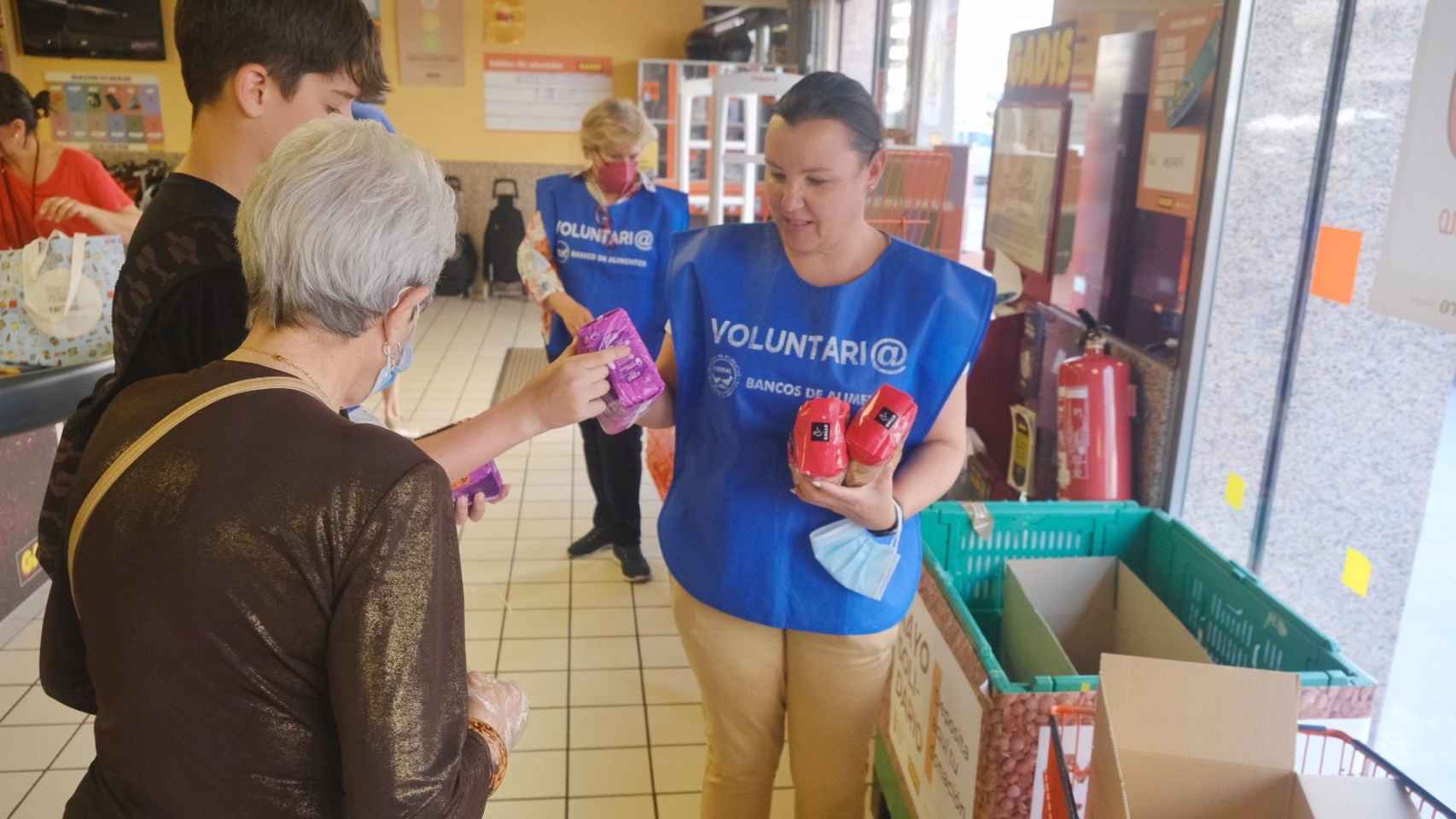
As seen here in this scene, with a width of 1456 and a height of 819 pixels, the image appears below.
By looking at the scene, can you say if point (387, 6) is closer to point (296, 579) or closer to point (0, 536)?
point (0, 536)

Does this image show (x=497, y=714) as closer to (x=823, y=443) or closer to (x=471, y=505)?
(x=471, y=505)

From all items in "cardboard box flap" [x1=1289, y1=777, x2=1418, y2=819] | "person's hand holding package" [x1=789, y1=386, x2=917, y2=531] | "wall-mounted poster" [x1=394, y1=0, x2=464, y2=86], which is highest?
"wall-mounted poster" [x1=394, y1=0, x2=464, y2=86]

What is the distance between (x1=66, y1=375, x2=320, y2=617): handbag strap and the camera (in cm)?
99

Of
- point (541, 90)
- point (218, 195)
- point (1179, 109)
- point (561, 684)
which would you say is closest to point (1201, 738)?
point (218, 195)

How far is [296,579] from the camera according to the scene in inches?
38.1

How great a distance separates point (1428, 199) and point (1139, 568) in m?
0.99

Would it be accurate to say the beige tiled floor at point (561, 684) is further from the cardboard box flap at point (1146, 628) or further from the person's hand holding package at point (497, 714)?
the person's hand holding package at point (497, 714)

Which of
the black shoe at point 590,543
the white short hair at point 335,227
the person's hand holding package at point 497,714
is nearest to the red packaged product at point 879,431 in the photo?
the person's hand holding package at point 497,714

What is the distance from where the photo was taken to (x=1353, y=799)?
1.21 meters

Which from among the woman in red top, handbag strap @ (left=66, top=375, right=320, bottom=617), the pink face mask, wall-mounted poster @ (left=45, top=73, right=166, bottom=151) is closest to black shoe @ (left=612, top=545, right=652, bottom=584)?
the pink face mask

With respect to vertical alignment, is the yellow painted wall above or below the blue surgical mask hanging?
above

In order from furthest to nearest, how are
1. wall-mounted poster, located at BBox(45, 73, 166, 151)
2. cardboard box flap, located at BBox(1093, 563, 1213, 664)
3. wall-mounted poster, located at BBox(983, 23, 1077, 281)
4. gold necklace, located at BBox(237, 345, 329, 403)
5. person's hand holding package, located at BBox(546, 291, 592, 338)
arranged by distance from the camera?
wall-mounted poster, located at BBox(45, 73, 166, 151)
person's hand holding package, located at BBox(546, 291, 592, 338)
wall-mounted poster, located at BBox(983, 23, 1077, 281)
cardboard box flap, located at BBox(1093, 563, 1213, 664)
gold necklace, located at BBox(237, 345, 329, 403)

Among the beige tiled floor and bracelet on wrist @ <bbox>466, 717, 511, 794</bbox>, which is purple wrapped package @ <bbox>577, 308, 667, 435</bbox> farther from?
the beige tiled floor

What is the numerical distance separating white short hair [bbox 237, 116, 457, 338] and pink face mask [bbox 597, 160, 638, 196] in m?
2.50
